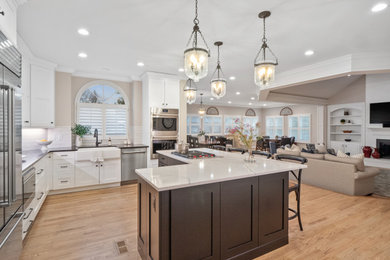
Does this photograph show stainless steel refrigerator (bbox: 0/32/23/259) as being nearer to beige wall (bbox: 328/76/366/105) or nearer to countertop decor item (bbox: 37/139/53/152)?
countertop decor item (bbox: 37/139/53/152)

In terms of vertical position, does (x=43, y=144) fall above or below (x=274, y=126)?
below

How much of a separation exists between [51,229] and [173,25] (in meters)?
3.31

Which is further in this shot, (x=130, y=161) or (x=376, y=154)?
(x=376, y=154)

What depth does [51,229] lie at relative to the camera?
8.80 ft

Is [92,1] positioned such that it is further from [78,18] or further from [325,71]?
[325,71]

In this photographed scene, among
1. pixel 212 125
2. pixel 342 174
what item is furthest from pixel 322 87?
pixel 212 125

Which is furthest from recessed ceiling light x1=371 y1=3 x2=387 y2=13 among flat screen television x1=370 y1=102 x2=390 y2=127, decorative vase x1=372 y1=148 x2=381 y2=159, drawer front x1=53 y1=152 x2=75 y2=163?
decorative vase x1=372 y1=148 x2=381 y2=159

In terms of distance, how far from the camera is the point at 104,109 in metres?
5.22

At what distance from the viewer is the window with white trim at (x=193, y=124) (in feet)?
36.6

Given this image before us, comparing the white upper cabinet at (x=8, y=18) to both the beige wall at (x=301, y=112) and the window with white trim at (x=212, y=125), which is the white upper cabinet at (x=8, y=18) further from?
the beige wall at (x=301, y=112)

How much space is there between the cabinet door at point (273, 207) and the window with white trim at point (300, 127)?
9.76m

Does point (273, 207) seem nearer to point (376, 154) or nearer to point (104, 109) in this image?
point (104, 109)

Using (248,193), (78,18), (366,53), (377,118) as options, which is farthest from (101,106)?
(377,118)

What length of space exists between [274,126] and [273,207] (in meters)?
11.6
